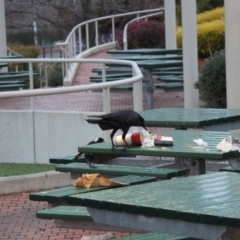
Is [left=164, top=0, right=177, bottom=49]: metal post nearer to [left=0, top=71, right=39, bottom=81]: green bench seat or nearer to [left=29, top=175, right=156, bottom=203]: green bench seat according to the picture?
[left=0, top=71, right=39, bottom=81]: green bench seat

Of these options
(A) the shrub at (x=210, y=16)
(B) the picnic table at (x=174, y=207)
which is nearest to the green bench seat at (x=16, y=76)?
(A) the shrub at (x=210, y=16)

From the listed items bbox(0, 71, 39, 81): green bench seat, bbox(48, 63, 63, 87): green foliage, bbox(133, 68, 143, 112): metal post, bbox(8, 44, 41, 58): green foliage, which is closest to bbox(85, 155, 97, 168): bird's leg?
bbox(133, 68, 143, 112): metal post

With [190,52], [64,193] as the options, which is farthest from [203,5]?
[64,193]

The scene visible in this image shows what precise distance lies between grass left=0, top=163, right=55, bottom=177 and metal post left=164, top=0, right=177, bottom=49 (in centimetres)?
934

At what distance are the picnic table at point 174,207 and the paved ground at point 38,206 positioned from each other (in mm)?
2418

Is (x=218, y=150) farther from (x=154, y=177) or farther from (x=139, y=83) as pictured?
(x=139, y=83)

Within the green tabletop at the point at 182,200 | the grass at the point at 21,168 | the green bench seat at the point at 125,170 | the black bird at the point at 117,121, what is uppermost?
the black bird at the point at 117,121

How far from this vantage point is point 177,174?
605 centimetres

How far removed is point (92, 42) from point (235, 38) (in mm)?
24217

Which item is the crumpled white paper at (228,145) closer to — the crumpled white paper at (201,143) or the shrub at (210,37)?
the crumpled white paper at (201,143)

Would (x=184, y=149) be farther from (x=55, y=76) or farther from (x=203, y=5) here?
(x=203, y=5)

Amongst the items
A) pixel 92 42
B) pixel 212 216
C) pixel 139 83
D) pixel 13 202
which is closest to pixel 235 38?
pixel 139 83

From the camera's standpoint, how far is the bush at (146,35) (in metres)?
27.1

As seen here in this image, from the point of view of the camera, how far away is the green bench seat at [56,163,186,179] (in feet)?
19.5
